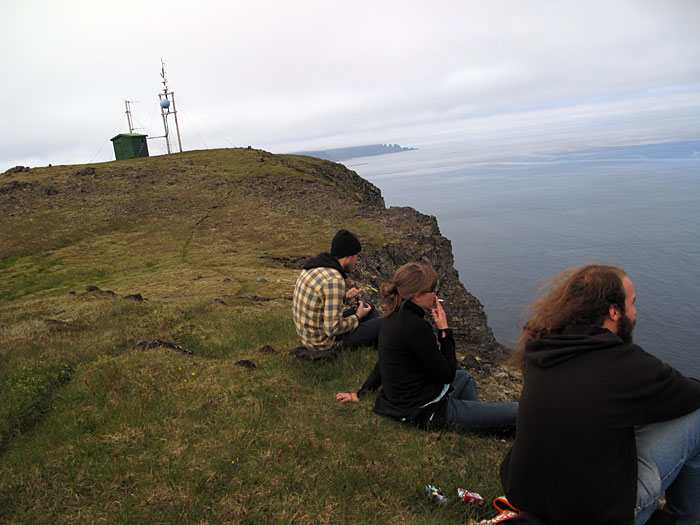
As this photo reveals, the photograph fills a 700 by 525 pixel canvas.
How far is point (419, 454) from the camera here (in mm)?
6242

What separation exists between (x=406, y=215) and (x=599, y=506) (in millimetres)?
43030

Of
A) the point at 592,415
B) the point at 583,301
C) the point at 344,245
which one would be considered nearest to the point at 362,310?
the point at 344,245

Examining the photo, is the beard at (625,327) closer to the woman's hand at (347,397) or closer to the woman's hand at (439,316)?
the woman's hand at (439,316)

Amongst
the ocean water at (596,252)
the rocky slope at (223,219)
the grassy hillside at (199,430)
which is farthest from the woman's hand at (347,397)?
the ocean water at (596,252)

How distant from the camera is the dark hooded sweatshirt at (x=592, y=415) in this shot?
368 cm

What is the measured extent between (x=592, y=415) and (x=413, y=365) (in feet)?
9.09

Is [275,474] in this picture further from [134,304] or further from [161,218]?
[161,218]

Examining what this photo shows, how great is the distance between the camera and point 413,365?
6.23 metres

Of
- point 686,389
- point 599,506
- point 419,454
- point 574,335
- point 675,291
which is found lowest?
point 675,291

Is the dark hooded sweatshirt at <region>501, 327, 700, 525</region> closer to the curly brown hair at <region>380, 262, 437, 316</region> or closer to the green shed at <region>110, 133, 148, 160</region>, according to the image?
the curly brown hair at <region>380, 262, 437, 316</region>

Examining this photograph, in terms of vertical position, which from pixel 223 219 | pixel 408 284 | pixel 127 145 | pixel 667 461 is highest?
pixel 127 145

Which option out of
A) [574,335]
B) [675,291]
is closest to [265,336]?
[574,335]

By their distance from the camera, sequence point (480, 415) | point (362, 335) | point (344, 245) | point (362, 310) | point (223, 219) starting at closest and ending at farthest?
1. point (480, 415)
2. point (344, 245)
3. point (362, 335)
4. point (362, 310)
5. point (223, 219)

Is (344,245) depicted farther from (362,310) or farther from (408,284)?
(408,284)
